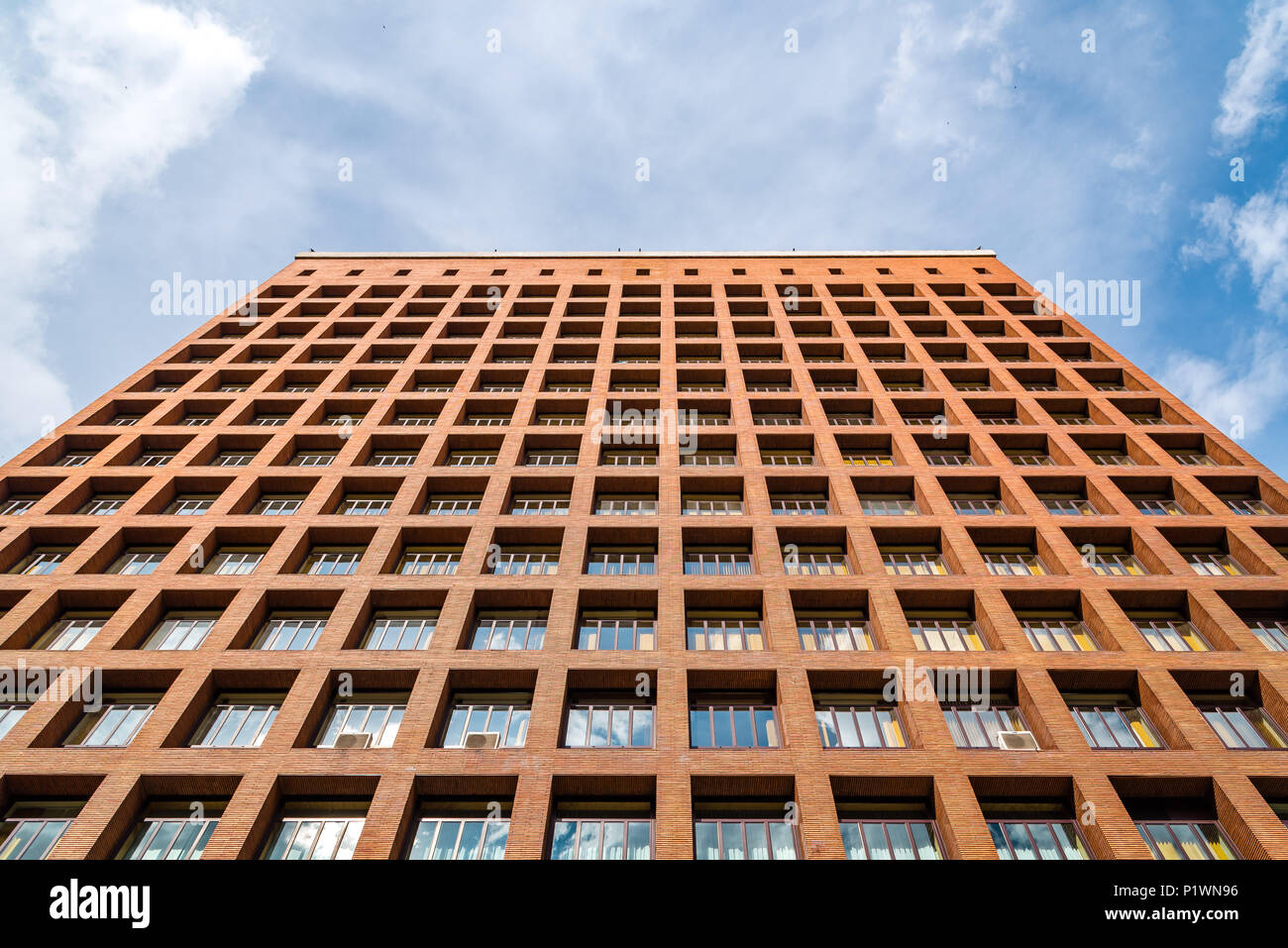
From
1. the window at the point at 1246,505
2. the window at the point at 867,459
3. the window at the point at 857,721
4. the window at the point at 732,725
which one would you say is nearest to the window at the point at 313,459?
the window at the point at 732,725

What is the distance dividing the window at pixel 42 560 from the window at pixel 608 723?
61.8 feet

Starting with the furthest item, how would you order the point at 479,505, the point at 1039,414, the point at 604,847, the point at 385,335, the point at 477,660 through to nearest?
the point at 385,335
the point at 1039,414
the point at 479,505
the point at 477,660
the point at 604,847

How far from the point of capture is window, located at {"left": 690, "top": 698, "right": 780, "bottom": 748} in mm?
20828

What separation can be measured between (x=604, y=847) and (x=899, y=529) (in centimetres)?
1452

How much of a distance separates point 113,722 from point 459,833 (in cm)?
1080

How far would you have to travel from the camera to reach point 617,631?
951 inches

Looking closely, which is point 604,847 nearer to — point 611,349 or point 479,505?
point 479,505

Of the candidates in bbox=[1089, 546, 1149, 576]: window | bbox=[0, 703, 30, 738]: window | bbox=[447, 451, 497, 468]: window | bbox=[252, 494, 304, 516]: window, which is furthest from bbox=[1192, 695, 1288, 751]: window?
bbox=[0, 703, 30, 738]: window

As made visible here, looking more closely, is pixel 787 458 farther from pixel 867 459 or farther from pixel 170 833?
pixel 170 833

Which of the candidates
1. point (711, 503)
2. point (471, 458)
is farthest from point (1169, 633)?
point (471, 458)
